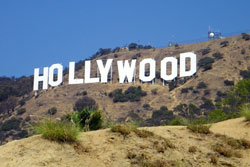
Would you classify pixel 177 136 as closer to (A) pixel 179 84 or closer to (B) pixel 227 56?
(A) pixel 179 84

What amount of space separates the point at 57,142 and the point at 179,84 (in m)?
60.4

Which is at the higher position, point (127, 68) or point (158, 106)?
point (127, 68)

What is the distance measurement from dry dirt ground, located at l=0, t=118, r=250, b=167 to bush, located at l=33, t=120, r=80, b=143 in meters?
0.20

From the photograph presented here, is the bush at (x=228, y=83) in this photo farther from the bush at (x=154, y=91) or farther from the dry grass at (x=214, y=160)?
the dry grass at (x=214, y=160)

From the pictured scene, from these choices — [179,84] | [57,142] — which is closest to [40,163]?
[57,142]

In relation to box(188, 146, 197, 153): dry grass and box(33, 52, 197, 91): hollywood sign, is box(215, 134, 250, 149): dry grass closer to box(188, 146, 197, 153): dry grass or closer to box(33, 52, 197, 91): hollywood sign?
box(188, 146, 197, 153): dry grass

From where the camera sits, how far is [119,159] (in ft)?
39.1

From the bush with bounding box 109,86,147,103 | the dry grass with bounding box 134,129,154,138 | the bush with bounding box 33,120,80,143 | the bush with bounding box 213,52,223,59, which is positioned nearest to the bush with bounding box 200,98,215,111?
the bush with bounding box 109,86,147,103

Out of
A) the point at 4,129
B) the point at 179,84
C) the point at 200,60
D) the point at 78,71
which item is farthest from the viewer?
the point at 78,71

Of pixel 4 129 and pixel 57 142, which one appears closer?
pixel 57 142

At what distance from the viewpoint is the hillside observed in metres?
60.0

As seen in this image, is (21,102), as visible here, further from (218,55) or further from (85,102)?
(218,55)

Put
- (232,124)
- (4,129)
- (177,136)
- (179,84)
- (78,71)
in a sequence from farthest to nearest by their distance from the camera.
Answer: (78,71)
(179,84)
(4,129)
(232,124)
(177,136)

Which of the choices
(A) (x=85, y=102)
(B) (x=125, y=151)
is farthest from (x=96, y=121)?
(A) (x=85, y=102)
